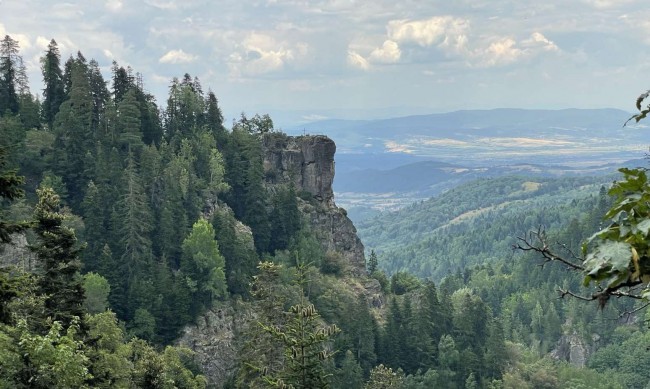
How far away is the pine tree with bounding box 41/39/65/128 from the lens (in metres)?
99.7

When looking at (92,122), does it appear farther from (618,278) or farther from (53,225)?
(618,278)

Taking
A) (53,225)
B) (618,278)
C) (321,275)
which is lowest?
(321,275)

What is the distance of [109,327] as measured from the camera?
47969 mm

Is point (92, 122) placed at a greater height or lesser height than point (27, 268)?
greater

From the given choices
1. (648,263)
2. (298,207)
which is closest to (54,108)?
(298,207)

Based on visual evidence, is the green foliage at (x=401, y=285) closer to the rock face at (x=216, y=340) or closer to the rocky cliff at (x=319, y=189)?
the rocky cliff at (x=319, y=189)

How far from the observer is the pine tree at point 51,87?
99688 mm

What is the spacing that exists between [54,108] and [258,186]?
28398 mm

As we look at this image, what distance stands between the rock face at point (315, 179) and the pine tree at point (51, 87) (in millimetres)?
30232

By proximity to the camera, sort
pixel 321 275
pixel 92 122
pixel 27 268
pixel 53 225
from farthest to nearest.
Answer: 1. pixel 321 275
2. pixel 92 122
3. pixel 27 268
4. pixel 53 225

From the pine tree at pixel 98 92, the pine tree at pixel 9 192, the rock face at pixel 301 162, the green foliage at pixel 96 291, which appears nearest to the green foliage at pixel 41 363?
the pine tree at pixel 9 192

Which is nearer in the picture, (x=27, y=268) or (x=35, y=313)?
(x=35, y=313)

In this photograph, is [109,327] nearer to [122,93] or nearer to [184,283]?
[184,283]

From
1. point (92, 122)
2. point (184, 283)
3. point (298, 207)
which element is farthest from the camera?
point (298, 207)
